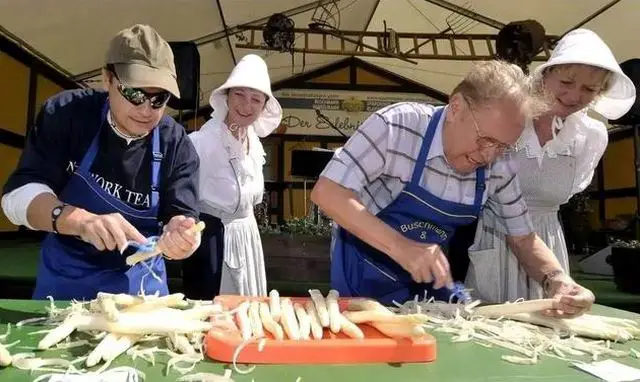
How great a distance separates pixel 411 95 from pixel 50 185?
1104 centimetres

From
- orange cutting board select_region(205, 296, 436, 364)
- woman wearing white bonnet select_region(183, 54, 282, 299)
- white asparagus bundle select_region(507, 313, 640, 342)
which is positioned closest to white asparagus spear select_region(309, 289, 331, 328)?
orange cutting board select_region(205, 296, 436, 364)

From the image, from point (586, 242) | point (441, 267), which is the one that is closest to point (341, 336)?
point (441, 267)

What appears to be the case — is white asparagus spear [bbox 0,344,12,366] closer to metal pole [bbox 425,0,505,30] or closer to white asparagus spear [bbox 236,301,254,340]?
white asparagus spear [bbox 236,301,254,340]

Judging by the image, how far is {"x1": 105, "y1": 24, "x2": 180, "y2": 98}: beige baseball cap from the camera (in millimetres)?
1525

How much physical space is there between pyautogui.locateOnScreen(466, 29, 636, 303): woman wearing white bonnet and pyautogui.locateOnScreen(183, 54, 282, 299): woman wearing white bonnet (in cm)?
127

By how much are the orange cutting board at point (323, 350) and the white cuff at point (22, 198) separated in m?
0.74

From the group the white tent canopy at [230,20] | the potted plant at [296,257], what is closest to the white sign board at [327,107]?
the white tent canopy at [230,20]

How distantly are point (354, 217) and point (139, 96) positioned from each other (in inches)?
27.1

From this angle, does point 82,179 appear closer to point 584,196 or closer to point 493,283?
point 493,283

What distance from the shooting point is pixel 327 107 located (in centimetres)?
1187

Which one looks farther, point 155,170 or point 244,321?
point 155,170

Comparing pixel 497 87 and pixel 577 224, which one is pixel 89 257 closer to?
pixel 497 87

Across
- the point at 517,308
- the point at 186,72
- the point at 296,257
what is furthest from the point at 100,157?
the point at 186,72

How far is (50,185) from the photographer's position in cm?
165
